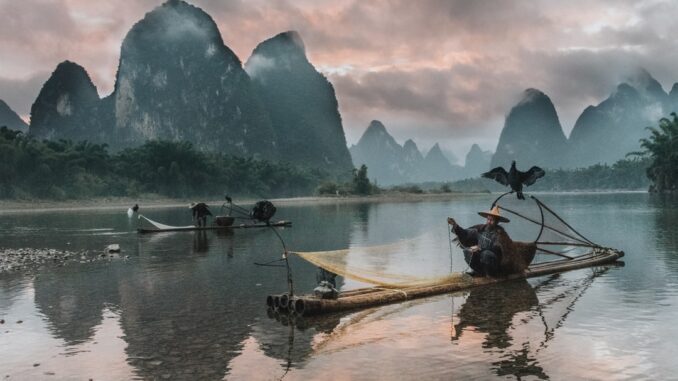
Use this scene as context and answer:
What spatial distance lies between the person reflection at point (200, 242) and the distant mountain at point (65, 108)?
470ft

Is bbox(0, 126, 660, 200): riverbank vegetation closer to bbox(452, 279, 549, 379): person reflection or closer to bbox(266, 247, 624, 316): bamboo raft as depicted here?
bbox(266, 247, 624, 316): bamboo raft

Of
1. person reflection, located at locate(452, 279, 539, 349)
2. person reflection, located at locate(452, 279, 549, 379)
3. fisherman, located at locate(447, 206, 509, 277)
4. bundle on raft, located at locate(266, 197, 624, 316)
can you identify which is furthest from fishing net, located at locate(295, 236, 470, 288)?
person reflection, located at locate(452, 279, 549, 379)

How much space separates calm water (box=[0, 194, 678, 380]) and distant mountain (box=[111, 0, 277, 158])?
5780 inches

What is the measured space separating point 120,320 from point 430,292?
6.61m

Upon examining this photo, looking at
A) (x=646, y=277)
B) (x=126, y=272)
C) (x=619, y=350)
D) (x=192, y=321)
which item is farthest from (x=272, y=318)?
(x=646, y=277)

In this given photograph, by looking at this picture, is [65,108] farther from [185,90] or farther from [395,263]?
[395,263]

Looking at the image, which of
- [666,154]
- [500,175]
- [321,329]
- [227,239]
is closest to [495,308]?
[321,329]

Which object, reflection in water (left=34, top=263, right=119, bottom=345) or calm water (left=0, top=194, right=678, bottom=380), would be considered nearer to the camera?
calm water (left=0, top=194, right=678, bottom=380)

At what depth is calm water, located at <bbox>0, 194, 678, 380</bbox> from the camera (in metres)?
8.40

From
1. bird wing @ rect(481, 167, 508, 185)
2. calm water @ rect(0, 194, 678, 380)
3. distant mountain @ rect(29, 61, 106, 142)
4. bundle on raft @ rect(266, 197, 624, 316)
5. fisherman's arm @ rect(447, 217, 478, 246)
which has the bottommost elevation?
calm water @ rect(0, 194, 678, 380)

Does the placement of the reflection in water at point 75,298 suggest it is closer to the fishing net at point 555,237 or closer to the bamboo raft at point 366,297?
the bamboo raft at point 366,297

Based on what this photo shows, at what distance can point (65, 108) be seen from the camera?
169000 mm

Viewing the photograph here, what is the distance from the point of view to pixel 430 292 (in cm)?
1330

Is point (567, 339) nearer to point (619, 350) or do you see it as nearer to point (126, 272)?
point (619, 350)
